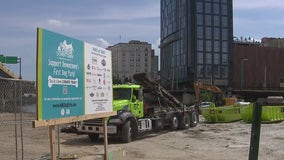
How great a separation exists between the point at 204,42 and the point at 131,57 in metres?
65.3

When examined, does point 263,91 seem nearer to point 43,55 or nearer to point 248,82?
point 248,82

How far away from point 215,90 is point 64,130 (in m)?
35.4

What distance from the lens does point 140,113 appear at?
76.9ft

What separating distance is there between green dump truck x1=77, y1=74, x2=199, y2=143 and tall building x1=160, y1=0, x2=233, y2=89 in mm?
72271

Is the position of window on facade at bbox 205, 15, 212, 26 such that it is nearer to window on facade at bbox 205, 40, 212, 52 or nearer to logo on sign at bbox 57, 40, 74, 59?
window on facade at bbox 205, 40, 212, 52

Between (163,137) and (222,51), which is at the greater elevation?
(222,51)

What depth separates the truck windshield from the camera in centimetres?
2230

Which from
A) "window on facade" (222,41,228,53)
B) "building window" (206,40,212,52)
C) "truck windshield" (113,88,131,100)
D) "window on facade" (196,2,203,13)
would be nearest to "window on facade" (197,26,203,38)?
"building window" (206,40,212,52)

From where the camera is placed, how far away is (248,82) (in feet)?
363

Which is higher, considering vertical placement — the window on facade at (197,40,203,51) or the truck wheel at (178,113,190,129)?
the window on facade at (197,40,203,51)

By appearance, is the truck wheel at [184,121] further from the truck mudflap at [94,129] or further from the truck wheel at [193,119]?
the truck mudflap at [94,129]

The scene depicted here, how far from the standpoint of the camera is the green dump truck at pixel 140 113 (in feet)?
68.8

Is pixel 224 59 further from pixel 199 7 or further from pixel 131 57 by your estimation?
pixel 131 57

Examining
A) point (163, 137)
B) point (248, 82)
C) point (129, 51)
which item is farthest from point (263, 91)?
point (163, 137)
